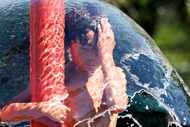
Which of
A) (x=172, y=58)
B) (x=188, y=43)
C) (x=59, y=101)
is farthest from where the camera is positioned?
(x=188, y=43)

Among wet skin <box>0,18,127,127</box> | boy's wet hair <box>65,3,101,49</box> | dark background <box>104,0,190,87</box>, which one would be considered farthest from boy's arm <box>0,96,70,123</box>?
dark background <box>104,0,190,87</box>

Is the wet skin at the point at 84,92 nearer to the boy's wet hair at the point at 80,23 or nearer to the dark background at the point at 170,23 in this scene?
the boy's wet hair at the point at 80,23

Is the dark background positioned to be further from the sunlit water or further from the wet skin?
the wet skin

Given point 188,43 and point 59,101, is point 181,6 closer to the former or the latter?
point 188,43

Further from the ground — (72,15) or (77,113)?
(72,15)

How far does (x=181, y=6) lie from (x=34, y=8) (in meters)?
5.56

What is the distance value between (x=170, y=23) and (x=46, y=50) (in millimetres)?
6890

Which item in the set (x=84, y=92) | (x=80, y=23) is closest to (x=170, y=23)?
(x=80, y=23)

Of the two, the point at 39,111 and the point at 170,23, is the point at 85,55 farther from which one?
the point at 170,23

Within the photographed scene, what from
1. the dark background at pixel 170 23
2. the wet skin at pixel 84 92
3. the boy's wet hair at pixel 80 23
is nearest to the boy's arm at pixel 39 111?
the wet skin at pixel 84 92

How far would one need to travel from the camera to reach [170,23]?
8.74 meters

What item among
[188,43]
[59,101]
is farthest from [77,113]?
[188,43]

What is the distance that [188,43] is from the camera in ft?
26.3

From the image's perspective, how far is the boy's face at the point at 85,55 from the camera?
1934mm
